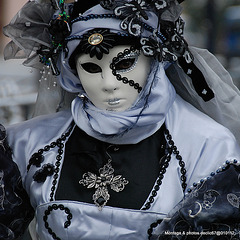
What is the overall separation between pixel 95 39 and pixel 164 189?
1.47ft

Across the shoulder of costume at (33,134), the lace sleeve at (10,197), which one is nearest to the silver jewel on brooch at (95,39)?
the shoulder of costume at (33,134)

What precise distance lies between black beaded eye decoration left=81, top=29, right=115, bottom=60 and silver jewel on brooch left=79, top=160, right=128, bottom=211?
32 centimetres

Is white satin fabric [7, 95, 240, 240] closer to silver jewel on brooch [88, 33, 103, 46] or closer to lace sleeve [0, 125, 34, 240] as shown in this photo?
lace sleeve [0, 125, 34, 240]

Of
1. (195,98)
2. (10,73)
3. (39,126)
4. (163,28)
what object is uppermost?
(163,28)

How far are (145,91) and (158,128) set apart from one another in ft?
0.38

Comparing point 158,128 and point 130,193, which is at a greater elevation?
point 158,128

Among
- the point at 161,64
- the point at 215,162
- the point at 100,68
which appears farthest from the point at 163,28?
the point at 215,162

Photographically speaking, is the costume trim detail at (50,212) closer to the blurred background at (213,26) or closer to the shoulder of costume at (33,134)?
the shoulder of costume at (33,134)

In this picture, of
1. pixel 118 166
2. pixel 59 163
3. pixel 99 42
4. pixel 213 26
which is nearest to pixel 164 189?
pixel 118 166

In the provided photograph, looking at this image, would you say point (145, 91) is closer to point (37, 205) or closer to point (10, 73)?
point (37, 205)

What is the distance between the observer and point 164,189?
1.47m

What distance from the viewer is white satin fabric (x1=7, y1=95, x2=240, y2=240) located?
1447mm

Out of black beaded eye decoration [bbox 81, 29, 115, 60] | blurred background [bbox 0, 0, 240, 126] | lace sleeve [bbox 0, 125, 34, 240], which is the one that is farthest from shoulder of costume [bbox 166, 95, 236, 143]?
blurred background [bbox 0, 0, 240, 126]

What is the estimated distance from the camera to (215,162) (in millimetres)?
1441
